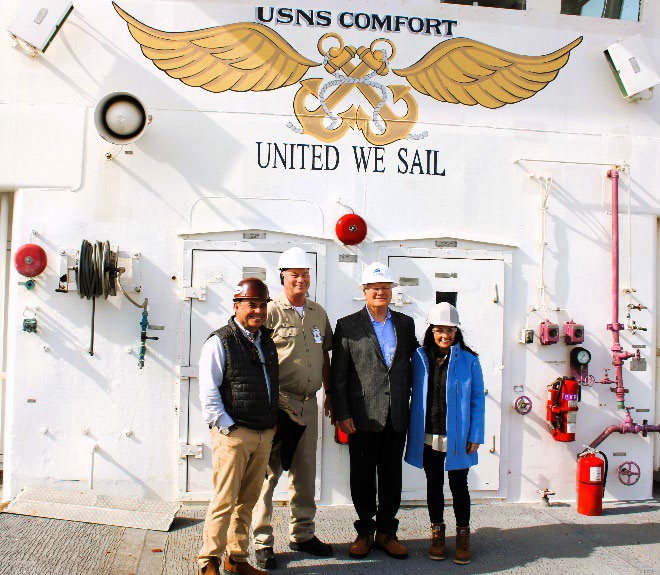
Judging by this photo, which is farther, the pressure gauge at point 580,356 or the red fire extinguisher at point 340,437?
the pressure gauge at point 580,356

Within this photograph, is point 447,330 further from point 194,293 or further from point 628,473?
point 628,473

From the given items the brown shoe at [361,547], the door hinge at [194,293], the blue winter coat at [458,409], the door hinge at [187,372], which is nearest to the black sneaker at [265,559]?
the brown shoe at [361,547]

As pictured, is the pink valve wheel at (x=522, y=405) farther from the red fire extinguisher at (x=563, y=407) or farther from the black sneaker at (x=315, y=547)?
the black sneaker at (x=315, y=547)

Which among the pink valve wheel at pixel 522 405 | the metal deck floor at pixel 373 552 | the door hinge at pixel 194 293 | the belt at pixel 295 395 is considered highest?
the door hinge at pixel 194 293

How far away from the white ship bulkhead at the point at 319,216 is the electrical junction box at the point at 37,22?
157 mm

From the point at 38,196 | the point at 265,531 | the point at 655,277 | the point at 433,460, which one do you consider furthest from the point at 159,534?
the point at 655,277

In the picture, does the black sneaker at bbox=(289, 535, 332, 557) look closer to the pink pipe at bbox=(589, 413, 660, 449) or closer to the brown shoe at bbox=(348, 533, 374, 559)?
the brown shoe at bbox=(348, 533, 374, 559)

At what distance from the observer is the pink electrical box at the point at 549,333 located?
6.45 meters

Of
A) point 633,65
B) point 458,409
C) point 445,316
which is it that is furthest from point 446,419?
point 633,65

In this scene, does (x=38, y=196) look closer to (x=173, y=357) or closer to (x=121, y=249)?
(x=121, y=249)

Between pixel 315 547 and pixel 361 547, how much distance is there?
12.8 inches

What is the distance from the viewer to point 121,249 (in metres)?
6.16

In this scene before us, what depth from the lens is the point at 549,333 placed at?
645 centimetres

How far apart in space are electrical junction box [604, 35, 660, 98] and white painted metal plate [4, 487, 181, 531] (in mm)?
5421
